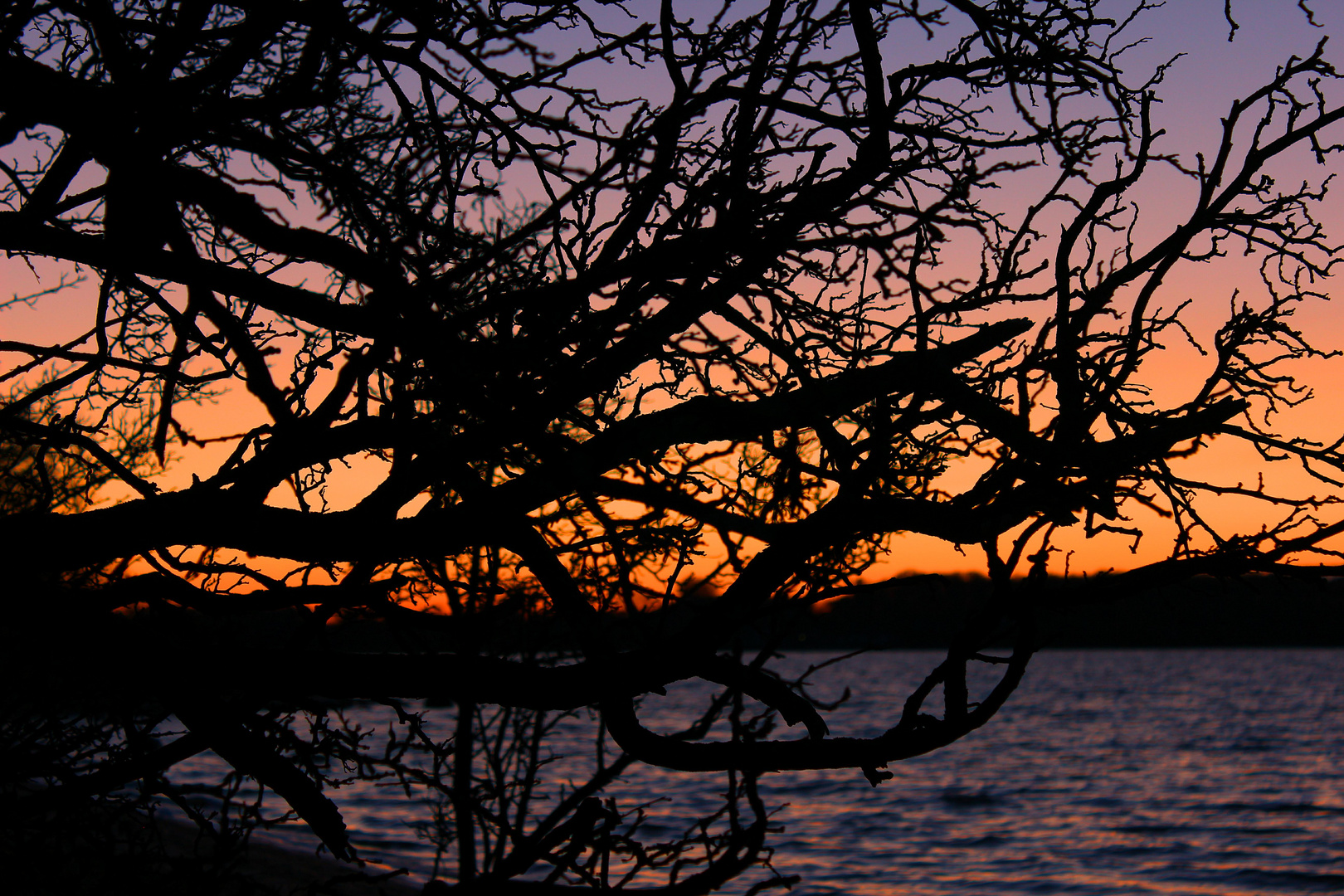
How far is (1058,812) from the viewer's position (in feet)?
130

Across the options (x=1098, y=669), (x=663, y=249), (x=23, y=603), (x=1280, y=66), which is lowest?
(x=1098, y=669)

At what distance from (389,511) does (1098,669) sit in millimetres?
177441

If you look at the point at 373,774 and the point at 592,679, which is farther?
the point at 373,774

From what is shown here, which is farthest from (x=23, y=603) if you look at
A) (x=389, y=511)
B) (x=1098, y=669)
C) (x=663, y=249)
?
(x=1098, y=669)

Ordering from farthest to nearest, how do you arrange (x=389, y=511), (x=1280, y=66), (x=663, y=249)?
(x=1280, y=66), (x=663, y=249), (x=389, y=511)

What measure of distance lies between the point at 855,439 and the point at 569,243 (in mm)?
1212

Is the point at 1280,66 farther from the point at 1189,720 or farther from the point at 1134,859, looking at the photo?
the point at 1189,720

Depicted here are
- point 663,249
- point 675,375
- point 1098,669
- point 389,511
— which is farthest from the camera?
point 1098,669

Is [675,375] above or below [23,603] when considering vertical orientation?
above

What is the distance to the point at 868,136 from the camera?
3.42 meters

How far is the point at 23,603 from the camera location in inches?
118

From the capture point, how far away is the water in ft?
92.9

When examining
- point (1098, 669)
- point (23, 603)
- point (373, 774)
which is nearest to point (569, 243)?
point (23, 603)

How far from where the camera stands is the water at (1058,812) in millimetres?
28312
